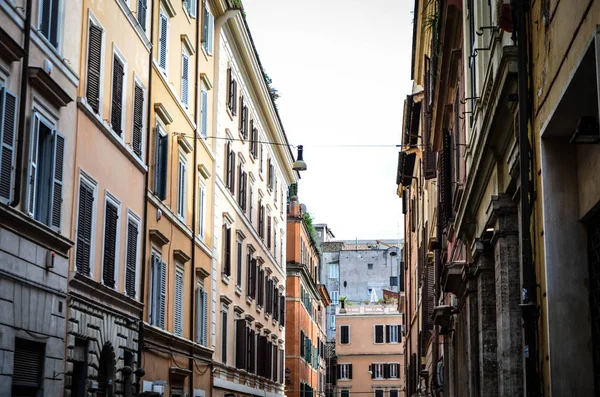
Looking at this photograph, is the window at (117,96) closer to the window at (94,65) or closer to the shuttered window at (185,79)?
the window at (94,65)

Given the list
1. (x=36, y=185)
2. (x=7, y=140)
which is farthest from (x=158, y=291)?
(x=7, y=140)

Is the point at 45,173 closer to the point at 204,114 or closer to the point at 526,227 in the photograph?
the point at 526,227

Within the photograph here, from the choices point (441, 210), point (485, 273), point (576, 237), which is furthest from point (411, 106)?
point (576, 237)

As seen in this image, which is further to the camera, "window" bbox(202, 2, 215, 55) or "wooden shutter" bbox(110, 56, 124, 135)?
"window" bbox(202, 2, 215, 55)

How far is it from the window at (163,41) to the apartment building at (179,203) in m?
0.03

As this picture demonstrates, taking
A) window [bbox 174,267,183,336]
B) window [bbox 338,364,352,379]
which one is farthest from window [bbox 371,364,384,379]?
window [bbox 174,267,183,336]

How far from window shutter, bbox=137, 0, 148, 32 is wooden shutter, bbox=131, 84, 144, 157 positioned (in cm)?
152

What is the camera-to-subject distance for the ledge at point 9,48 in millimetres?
14409

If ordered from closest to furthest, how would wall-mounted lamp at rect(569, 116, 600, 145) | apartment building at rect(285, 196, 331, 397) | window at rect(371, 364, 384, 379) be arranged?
wall-mounted lamp at rect(569, 116, 600, 145) < apartment building at rect(285, 196, 331, 397) < window at rect(371, 364, 384, 379)

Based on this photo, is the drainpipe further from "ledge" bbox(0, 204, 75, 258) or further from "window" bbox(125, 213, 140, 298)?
"window" bbox(125, 213, 140, 298)

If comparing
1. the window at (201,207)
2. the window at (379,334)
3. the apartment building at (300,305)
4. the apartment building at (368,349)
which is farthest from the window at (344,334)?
the window at (201,207)

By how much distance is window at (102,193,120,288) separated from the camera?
20266 millimetres

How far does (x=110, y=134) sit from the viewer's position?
802 inches

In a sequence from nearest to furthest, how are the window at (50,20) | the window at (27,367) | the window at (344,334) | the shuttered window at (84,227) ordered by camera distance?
1. the window at (27,367)
2. the window at (50,20)
3. the shuttered window at (84,227)
4. the window at (344,334)
